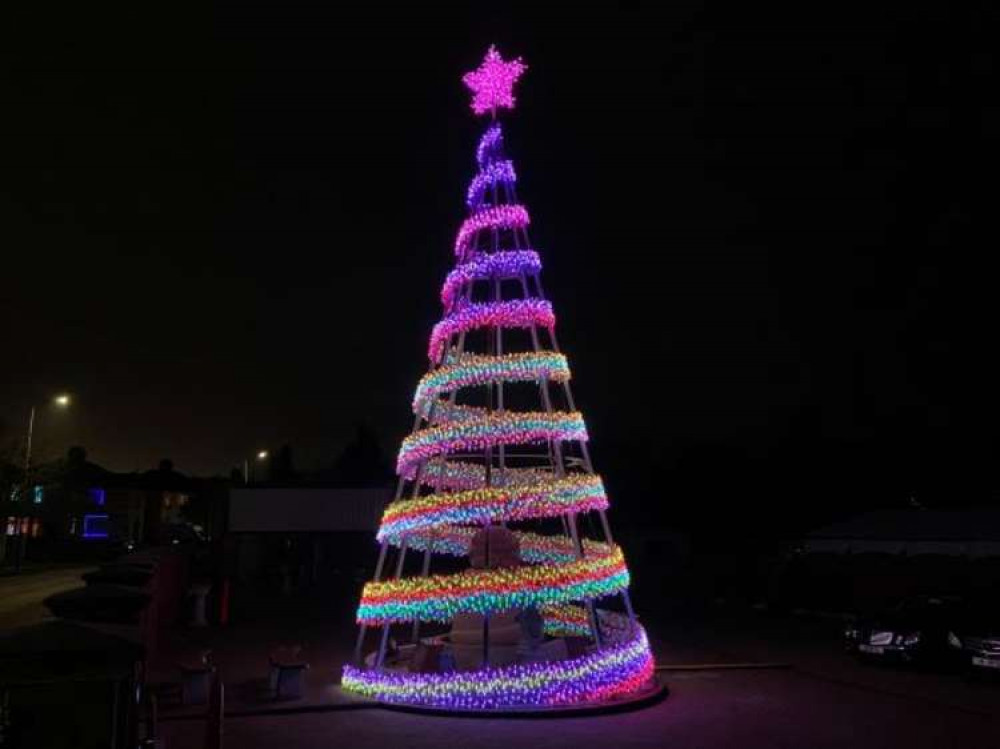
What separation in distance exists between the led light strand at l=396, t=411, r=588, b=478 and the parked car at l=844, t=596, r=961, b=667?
25.0ft

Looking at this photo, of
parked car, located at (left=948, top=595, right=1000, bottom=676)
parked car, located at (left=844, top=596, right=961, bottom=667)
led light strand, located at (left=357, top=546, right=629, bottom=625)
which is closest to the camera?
led light strand, located at (left=357, top=546, right=629, bottom=625)

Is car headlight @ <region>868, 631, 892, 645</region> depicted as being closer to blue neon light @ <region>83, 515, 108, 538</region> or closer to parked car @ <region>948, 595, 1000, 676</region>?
parked car @ <region>948, 595, 1000, 676</region>

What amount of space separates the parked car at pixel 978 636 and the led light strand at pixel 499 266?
9777 mm

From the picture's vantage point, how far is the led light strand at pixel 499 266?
1504cm

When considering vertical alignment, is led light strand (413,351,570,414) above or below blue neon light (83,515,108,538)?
below

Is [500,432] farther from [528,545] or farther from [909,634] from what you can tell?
[909,634]

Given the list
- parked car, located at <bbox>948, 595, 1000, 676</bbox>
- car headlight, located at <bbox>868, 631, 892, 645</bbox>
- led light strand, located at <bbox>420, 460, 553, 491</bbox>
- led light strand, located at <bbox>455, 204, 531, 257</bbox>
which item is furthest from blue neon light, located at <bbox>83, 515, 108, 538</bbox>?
parked car, located at <bbox>948, 595, 1000, 676</bbox>

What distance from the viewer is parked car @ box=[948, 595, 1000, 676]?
51.6 ft

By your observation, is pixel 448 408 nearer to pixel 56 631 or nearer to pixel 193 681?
pixel 193 681

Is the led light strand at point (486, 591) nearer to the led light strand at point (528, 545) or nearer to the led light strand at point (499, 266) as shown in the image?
the led light strand at point (528, 545)

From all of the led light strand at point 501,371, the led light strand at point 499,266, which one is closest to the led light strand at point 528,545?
the led light strand at point 501,371

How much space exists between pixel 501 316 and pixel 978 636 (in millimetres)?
9901

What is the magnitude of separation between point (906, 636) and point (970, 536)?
14050 mm

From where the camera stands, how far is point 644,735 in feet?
36.8
